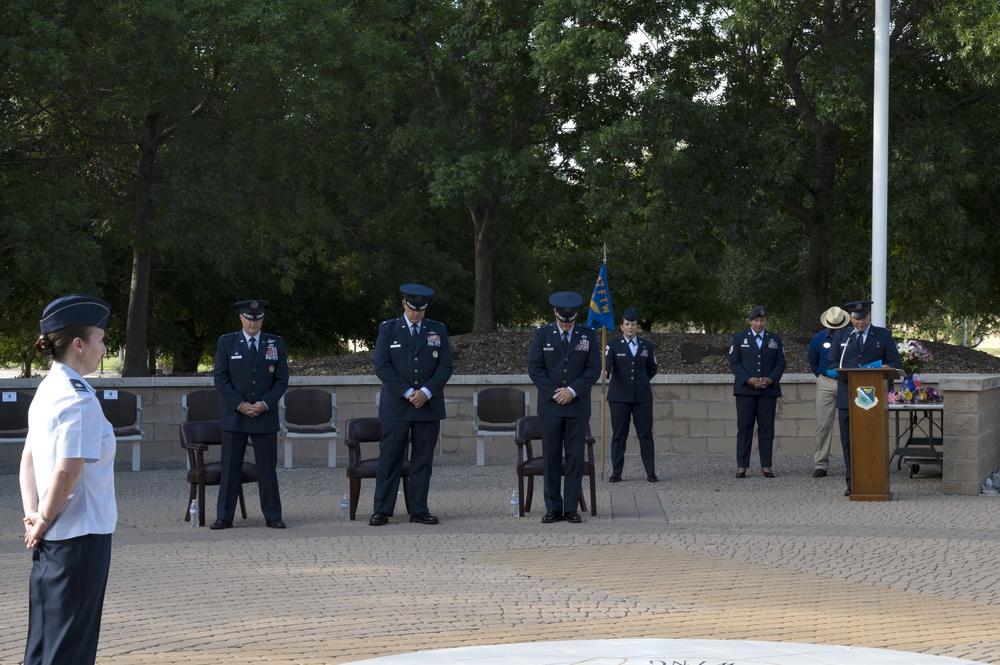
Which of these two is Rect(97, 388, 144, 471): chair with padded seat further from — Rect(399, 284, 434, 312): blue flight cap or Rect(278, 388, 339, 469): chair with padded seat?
Rect(399, 284, 434, 312): blue flight cap

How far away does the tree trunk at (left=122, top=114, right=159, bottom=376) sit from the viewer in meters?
22.3

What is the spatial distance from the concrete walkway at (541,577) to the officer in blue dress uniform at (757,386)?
1490 millimetres

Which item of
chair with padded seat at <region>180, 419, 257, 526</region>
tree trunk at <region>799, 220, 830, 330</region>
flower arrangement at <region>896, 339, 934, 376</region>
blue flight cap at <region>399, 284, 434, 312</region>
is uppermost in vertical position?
tree trunk at <region>799, 220, 830, 330</region>

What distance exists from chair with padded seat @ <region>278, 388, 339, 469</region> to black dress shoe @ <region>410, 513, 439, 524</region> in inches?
205

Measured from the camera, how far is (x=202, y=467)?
37.2 ft

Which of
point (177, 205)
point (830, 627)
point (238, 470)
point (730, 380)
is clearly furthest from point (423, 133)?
point (830, 627)

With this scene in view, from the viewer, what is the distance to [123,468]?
16.4 metres

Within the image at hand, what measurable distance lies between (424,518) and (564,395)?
164 cm

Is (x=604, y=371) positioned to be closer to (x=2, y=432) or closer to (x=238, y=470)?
(x=238, y=470)

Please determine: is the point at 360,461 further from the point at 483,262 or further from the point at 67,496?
the point at 483,262

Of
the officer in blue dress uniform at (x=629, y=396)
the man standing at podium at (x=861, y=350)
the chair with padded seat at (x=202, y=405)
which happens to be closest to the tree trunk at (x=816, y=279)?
the officer in blue dress uniform at (x=629, y=396)

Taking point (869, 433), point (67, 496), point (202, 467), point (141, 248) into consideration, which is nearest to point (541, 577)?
point (202, 467)

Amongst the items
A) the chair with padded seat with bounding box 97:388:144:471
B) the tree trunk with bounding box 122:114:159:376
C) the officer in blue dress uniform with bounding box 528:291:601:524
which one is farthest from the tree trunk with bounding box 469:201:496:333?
the officer in blue dress uniform with bounding box 528:291:601:524

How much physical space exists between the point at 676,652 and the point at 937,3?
1598 cm
